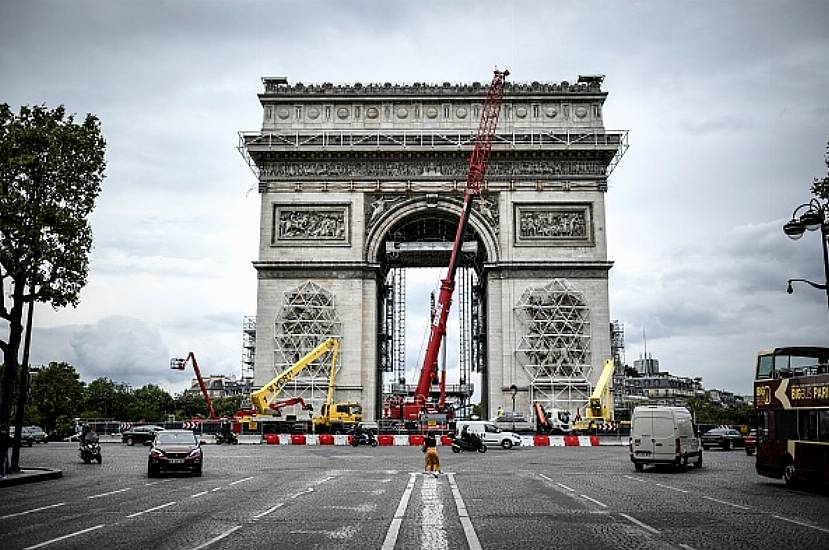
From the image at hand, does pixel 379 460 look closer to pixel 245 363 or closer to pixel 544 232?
pixel 544 232

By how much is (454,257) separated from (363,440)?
1427 centimetres

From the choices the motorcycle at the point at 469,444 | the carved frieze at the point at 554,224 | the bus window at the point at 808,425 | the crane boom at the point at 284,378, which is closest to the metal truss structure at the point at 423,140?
the carved frieze at the point at 554,224

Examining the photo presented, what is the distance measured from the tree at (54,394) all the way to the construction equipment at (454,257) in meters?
44.9

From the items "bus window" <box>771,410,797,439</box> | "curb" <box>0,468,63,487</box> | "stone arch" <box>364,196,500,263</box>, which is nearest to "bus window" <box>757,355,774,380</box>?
"bus window" <box>771,410,797,439</box>

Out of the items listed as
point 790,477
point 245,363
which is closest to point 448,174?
point 245,363

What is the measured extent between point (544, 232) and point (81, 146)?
3828 centimetres

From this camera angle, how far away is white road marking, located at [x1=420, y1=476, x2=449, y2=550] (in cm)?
1187

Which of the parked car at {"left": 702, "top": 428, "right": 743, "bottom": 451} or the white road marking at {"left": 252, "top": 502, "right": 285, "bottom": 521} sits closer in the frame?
the white road marking at {"left": 252, "top": 502, "right": 285, "bottom": 521}

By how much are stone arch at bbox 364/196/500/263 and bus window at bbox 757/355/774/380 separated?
117 feet

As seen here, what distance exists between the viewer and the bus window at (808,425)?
21531mm

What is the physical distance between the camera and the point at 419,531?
13.2 meters

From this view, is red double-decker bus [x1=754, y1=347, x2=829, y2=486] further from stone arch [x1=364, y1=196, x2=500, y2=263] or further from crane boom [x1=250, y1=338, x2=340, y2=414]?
stone arch [x1=364, y1=196, x2=500, y2=263]

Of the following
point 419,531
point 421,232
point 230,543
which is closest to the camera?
point 230,543

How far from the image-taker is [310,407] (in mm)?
58156
